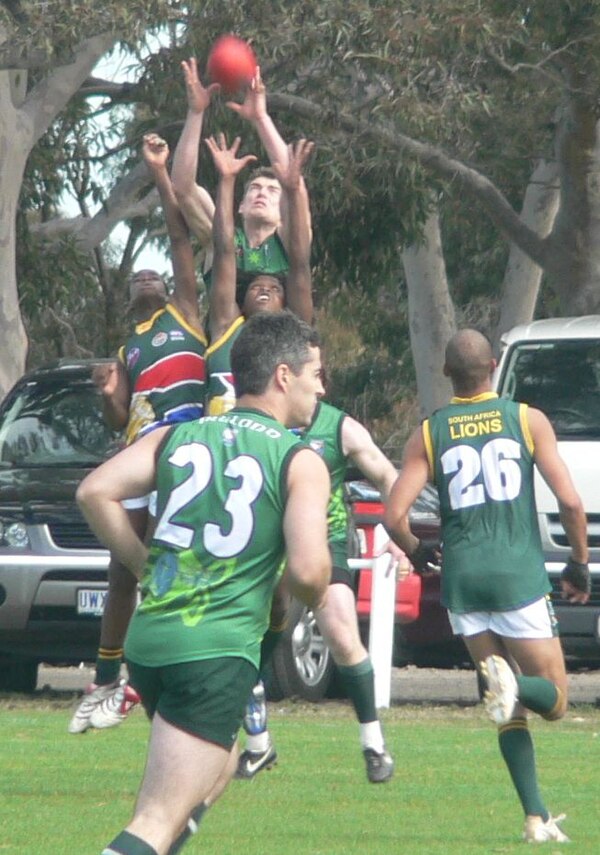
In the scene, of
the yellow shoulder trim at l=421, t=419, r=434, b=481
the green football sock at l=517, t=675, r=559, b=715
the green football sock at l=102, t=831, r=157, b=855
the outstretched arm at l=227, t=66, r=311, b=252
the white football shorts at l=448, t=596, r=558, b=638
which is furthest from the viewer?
the outstretched arm at l=227, t=66, r=311, b=252

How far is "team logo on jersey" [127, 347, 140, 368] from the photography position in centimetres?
802

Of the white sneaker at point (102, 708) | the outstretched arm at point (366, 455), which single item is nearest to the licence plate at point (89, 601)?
the white sneaker at point (102, 708)

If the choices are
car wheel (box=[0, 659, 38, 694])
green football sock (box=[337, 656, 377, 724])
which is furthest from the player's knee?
car wheel (box=[0, 659, 38, 694])

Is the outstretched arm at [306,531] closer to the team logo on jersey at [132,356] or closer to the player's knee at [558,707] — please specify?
the player's knee at [558,707]

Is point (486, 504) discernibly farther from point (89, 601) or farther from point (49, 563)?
point (49, 563)

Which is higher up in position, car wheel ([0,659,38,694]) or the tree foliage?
the tree foliage

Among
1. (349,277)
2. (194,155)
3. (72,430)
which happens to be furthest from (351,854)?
(349,277)

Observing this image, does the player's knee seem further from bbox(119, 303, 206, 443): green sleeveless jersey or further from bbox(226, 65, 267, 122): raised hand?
bbox(226, 65, 267, 122): raised hand

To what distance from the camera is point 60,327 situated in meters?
34.8

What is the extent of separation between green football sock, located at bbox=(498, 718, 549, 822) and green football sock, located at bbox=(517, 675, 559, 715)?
150 millimetres

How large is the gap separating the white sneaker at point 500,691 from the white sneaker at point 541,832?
415mm

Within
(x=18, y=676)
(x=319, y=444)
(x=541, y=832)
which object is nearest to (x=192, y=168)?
(x=319, y=444)

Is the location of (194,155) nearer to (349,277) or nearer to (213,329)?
(213,329)

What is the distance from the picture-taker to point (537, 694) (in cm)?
709
